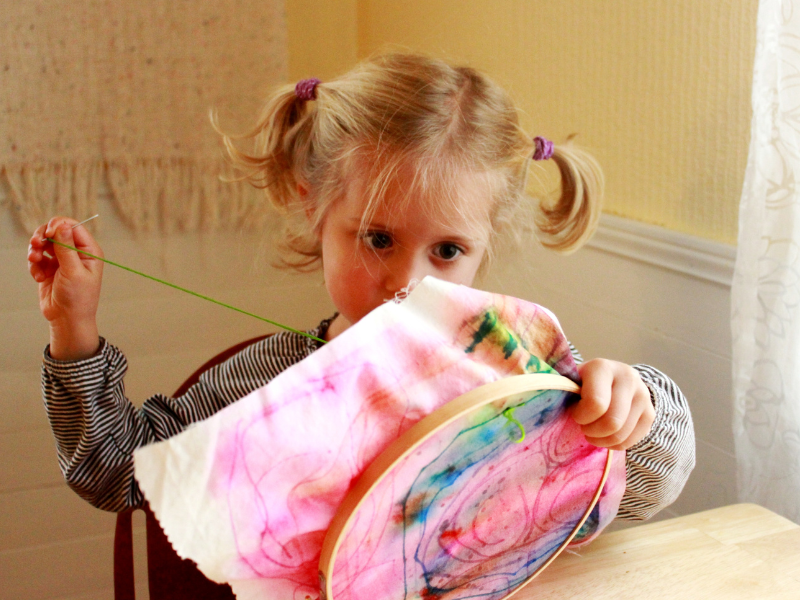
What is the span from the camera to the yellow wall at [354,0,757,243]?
917 mm

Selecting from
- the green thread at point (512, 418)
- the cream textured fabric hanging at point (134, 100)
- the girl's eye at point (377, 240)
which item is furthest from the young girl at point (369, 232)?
the cream textured fabric hanging at point (134, 100)

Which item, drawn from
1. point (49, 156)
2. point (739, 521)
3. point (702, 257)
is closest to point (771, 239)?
point (702, 257)

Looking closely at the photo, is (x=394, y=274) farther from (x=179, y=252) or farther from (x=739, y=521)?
(x=179, y=252)

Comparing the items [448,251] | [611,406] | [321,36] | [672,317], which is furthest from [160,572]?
[321,36]

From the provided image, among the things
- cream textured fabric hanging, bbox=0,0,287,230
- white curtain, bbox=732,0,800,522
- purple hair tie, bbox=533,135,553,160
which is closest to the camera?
white curtain, bbox=732,0,800,522

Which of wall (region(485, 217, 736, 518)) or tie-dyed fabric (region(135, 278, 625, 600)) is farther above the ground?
tie-dyed fabric (region(135, 278, 625, 600))

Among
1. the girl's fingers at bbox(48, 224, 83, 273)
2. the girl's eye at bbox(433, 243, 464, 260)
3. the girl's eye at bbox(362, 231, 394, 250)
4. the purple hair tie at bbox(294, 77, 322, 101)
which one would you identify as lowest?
the girl's eye at bbox(433, 243, 464, 260)

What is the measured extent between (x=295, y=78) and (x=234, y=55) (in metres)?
0.19

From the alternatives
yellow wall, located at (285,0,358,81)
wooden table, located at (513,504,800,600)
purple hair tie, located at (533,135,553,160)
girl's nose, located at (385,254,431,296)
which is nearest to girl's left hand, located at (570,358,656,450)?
wooden table, located at (513,504,800,600)

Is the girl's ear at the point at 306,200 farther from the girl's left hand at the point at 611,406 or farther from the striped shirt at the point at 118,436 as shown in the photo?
the girl's left hand at the point at 611,406

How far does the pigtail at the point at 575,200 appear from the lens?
91 cm

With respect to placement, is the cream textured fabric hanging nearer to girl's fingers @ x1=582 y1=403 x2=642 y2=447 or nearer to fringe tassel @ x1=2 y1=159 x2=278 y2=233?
fringe tassel @ x1=2 y1=159 x2=278 y2=233

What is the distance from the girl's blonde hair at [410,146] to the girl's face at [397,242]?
1cm

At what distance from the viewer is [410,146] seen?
77cm
